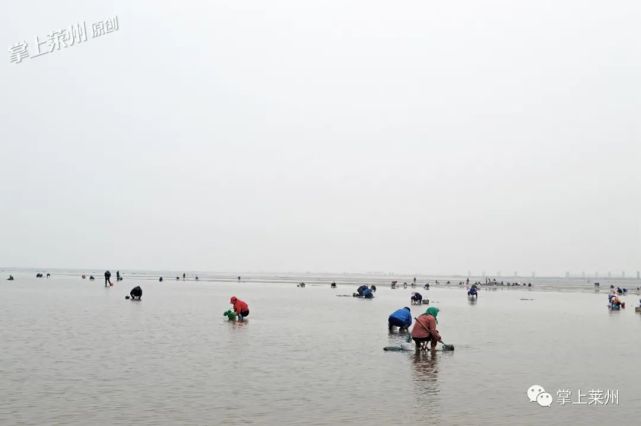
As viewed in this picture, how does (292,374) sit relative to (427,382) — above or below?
above

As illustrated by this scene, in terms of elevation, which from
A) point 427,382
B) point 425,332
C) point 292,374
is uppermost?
point 425,332

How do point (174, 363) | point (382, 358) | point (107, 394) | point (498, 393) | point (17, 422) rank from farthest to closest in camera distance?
point (382, 358) < point (174, 363) < point (498, 393) < point (107, 394) < point (17, 422)

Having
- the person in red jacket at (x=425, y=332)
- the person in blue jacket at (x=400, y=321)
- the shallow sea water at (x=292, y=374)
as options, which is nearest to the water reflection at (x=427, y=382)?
the shallow sea water at (x=292, y=374)

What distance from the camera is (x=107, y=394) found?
14.3m

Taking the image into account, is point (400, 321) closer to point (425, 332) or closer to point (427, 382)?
point (425, 332)

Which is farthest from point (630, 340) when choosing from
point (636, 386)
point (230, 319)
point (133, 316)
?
point (133, 316)

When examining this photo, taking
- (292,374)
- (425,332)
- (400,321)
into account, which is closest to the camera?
(292,374)

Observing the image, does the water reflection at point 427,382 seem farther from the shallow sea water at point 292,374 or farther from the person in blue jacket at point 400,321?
the person in blue jacket at point 400,321

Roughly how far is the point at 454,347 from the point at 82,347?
14077 mm

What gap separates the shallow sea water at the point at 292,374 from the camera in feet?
42.2

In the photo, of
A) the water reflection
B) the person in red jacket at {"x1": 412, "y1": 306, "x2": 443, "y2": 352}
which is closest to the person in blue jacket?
the person in red jacket at {"x1": 412, "y1": 306, "x2": 443, "y2": 352}

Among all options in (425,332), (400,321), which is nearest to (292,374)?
(425,332)

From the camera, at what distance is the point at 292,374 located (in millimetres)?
17484

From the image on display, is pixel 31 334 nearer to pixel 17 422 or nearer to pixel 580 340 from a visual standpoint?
pixel 17 422
